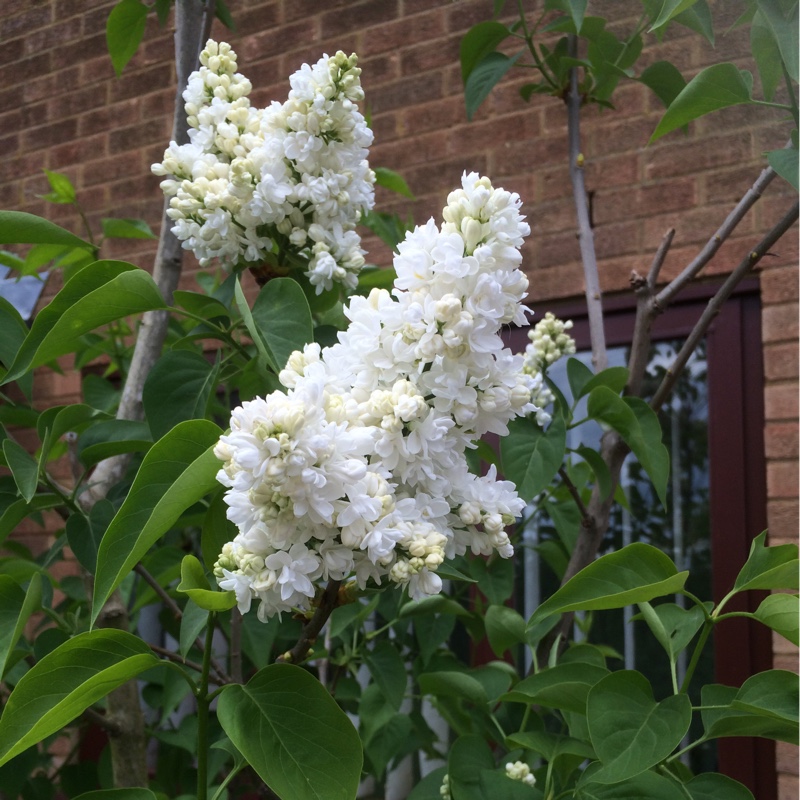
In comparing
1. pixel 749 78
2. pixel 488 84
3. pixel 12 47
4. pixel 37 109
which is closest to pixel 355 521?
pixel 749 78

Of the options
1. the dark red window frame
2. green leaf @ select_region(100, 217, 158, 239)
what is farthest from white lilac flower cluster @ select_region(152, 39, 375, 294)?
the dark red window frame

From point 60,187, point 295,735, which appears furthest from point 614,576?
point 60,187

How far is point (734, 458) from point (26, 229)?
1.36 m

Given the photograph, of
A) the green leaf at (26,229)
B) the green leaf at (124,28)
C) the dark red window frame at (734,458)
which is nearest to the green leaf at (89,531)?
the green leaf at (26,229)

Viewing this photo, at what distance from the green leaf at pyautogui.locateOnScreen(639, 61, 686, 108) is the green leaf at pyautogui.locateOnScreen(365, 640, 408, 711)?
819mm

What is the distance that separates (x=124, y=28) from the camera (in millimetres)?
1373

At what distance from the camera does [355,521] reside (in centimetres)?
56

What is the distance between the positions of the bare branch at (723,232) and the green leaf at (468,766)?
0.54m

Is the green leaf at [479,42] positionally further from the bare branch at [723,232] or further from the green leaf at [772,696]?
the green leaf at [772,696]

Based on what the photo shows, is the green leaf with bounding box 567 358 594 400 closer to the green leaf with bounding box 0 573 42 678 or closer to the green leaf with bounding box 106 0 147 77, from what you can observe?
the green leaf with bounding box 0 573 42 678

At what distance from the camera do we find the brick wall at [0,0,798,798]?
69.9 inches

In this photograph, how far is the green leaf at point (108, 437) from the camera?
0.96m

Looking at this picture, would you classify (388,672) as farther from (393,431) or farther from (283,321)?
(393,431)

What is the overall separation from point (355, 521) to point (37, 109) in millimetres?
2503
